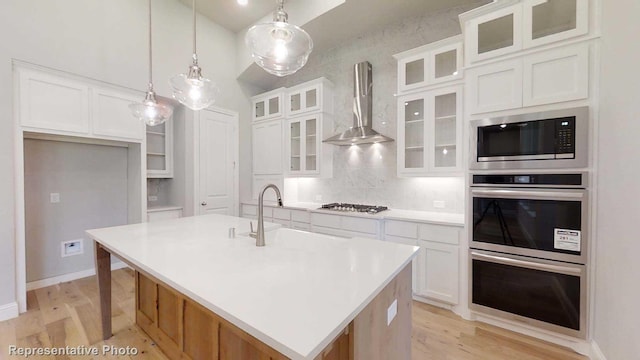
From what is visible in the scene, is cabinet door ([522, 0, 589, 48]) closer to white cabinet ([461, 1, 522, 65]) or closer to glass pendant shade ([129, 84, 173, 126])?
white cabinet ([461, 1, 522, 65])

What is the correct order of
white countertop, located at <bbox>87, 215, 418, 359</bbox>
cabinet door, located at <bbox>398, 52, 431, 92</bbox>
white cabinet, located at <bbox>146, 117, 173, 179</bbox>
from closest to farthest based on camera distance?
1. white countertop, located at <bbox>87, 215, 418, 359</bbox>
2. cabinet door, located at <bbox>398, 52, 431, 92</bbox>
3. white cabinet, located at <bbox>146, 117, 173, 179</bbox>

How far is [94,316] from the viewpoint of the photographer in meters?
2.36

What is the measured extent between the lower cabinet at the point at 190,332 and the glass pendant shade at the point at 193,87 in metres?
1.42

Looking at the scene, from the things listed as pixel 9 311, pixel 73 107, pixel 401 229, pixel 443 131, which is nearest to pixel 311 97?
pixel 443 131

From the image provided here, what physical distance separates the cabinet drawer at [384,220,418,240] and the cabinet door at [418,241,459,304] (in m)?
0.12

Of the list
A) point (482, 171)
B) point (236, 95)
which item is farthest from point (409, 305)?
point (236, 95)

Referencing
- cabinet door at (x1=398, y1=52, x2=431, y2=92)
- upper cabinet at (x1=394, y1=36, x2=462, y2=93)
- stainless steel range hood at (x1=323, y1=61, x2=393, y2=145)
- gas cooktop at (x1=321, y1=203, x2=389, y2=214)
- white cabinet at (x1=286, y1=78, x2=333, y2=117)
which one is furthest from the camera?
white cabinet at (x1=286, y1=78, x2=333, y2=117)

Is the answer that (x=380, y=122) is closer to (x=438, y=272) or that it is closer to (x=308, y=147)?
(x=308, y=147)

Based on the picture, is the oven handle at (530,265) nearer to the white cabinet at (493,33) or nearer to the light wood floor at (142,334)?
the light wood floor at (142,334)

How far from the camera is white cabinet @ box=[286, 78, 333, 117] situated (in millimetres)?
3678

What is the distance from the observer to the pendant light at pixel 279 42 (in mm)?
1421

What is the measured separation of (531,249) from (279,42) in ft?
7.99

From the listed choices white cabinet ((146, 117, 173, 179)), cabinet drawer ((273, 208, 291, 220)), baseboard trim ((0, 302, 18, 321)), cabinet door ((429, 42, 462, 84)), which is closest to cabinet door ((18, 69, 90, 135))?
white cabinet ((146, 117, 173, 179))

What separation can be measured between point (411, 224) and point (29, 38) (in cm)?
431
